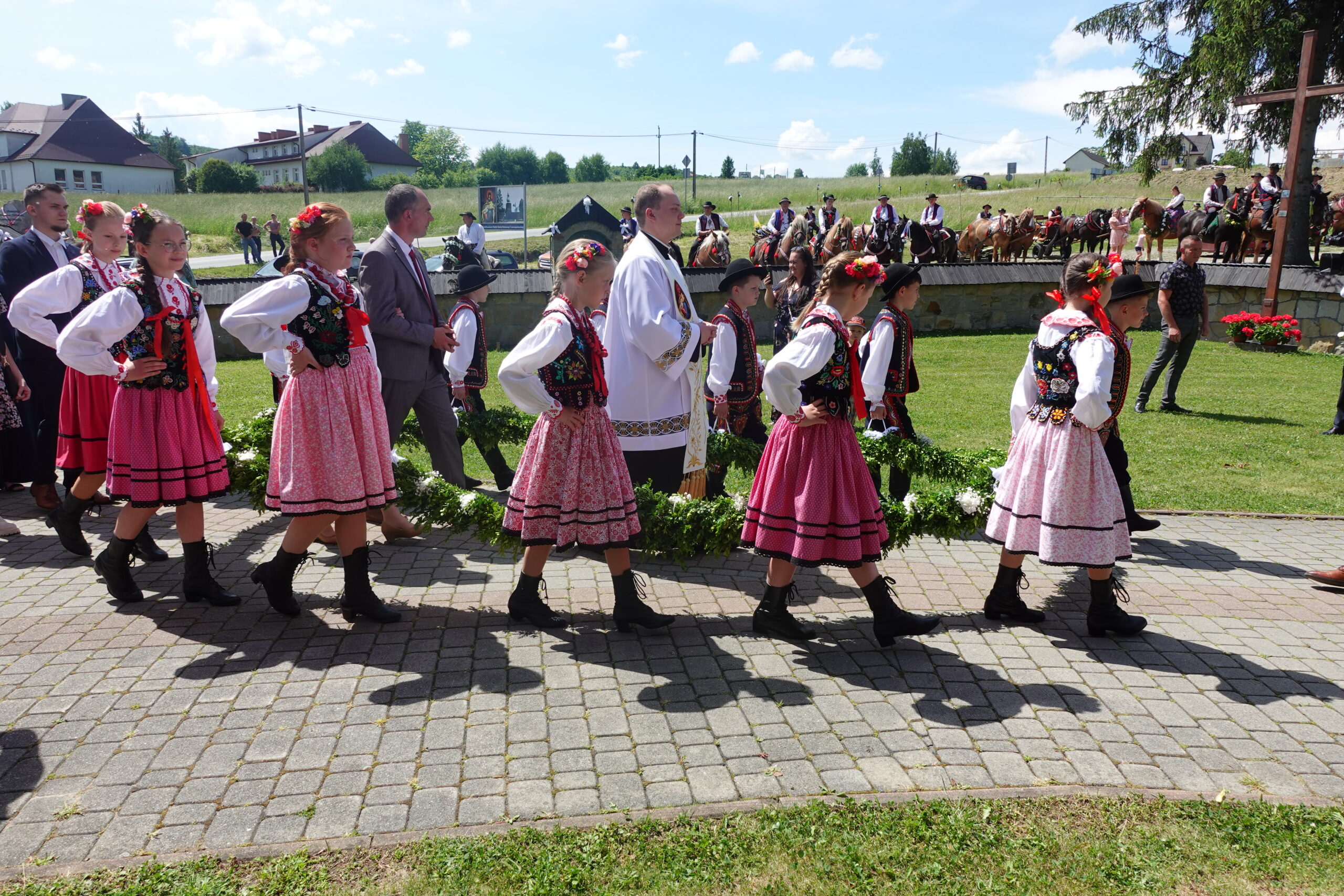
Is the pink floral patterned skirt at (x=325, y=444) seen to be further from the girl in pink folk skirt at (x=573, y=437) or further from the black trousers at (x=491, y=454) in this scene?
the black trousers at (x=491, y=454)

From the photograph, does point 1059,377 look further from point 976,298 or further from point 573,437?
point 976,298

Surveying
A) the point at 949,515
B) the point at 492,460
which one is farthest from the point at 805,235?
the point at 949,515

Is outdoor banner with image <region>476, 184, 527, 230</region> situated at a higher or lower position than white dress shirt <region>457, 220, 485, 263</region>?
higher

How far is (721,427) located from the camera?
6.67 m

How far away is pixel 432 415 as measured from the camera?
6238 millimetres

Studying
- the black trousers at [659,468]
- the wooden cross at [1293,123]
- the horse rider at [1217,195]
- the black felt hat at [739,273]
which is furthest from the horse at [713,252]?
Result: the black trousers at [659,468]

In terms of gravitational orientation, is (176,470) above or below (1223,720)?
above

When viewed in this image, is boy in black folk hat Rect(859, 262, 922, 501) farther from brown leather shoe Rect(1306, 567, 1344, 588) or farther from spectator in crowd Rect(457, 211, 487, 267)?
spectator in crowd Rect(457, 211, 487, 267)

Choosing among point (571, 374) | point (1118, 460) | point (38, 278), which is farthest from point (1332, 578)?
point (38, 278)

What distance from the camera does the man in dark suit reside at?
631 cm

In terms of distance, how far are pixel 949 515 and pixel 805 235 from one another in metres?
17.6

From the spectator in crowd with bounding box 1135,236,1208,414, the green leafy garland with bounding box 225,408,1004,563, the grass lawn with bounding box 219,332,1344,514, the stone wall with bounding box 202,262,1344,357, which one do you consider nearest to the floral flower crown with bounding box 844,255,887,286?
the green leafy garland with bounding box 225,408,1004,563

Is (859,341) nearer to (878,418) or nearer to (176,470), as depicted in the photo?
(878,418)

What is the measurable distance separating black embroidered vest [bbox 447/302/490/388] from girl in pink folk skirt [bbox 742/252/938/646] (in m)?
4.15
